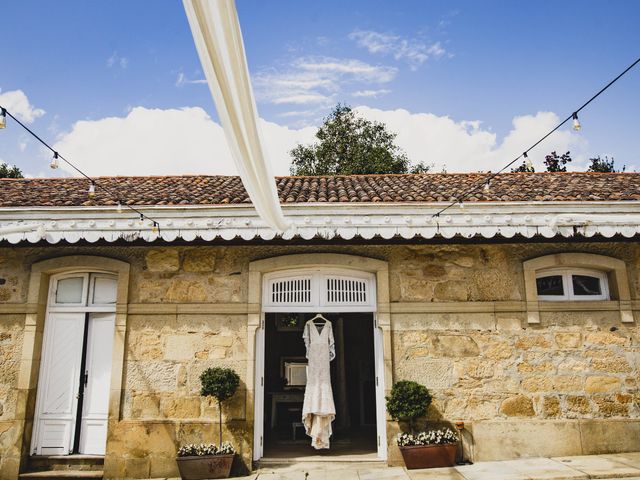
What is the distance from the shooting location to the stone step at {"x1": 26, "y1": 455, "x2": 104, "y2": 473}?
5922mm

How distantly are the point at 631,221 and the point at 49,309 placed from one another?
747 centimetres

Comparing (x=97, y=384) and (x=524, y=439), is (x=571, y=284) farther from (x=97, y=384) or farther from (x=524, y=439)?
(x=97, y=384)

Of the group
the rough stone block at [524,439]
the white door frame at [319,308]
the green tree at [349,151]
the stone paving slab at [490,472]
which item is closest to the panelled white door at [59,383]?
the white door frame at [319,308]

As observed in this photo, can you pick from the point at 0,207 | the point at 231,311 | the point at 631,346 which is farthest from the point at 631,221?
the point at 0,207

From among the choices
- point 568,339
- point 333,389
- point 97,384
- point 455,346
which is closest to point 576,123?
point 455,346

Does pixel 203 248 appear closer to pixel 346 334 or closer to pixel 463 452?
pixel 463 452

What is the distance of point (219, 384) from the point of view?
558 centimetres

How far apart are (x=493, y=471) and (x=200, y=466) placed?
336 centimetres

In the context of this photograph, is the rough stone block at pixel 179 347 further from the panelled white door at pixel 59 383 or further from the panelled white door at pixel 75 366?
the panelled white door at pixel 59 383

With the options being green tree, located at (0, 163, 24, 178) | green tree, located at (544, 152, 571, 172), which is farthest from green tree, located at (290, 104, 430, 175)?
green tree, located at (0, 163, 24, 178)

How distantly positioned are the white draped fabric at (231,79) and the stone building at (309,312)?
2494mm

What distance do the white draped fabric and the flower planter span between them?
370cm

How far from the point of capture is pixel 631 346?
19.7 feet

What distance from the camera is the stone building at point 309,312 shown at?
5711mm
